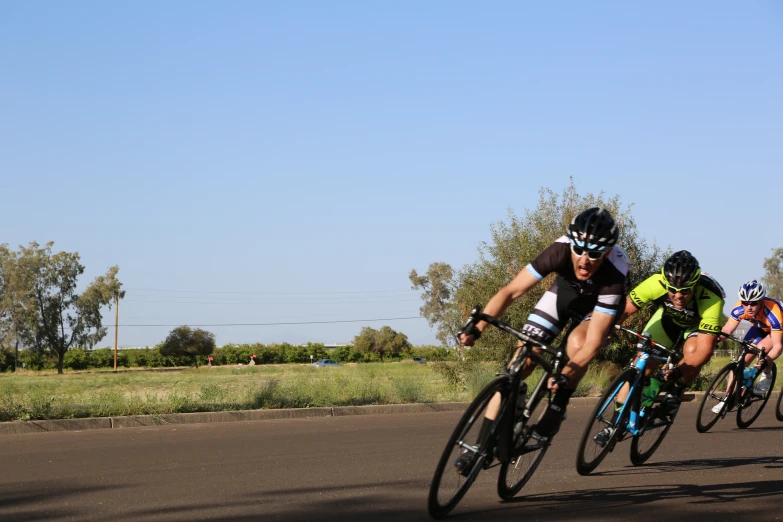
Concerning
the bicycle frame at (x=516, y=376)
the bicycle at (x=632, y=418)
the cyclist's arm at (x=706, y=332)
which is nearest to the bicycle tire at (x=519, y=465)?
the bicycle frame at (x=516, y=376)

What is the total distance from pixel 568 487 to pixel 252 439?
4951 millimetres

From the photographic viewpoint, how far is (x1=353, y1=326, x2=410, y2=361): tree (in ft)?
366

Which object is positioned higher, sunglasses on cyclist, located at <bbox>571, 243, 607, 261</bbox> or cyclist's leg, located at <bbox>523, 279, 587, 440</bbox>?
sunglasses on cyclist, located at <bbox>571, 243, 607, 261</bbox>

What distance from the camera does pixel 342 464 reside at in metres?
8.52

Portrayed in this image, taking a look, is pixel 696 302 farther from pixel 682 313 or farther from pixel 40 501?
pixel 40 501

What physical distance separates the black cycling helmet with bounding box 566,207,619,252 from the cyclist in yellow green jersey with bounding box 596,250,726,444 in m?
1.99

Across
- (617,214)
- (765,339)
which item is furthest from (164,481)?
(617,214)

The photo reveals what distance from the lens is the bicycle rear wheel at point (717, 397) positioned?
37.5 feet

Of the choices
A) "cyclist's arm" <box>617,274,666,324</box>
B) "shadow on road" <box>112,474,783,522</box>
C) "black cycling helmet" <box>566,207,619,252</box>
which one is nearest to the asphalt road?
"shadow on road" <box>112,474,783,522</box>

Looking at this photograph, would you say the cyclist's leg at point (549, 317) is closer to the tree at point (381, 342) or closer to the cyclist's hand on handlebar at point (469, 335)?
the cyclist's hand on handlebar at point (469, 335)

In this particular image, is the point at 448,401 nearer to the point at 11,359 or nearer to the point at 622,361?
the point at 622,361

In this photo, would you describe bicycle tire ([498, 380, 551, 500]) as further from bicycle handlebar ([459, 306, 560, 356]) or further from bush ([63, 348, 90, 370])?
bush ([63, 348, 90, 370])

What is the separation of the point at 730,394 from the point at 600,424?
15.0 feet

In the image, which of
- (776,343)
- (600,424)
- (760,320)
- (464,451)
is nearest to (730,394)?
(776,343)
